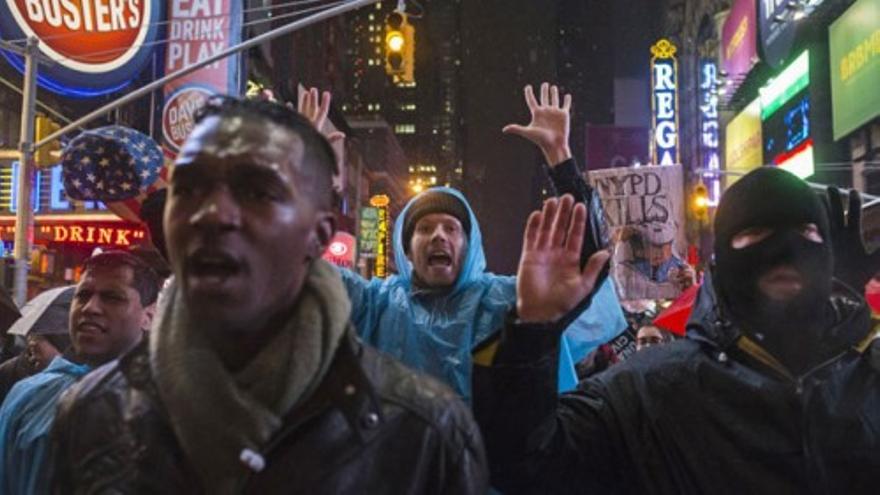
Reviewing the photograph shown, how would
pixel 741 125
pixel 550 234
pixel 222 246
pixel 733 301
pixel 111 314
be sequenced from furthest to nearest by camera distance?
pixel 741 125 → pixel 111 314 → pixel 733 301 → pixel 550 234 → pixel 222 246

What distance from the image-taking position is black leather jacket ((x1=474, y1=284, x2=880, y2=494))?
2.58 m

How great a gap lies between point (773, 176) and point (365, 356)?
165cm

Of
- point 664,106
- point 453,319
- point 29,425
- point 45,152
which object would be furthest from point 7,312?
point 664,106

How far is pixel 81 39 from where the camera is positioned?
16.1 m

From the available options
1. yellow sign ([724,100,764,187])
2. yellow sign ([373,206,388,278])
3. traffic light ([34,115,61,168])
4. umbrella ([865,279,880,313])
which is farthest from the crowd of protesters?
yellow sign ([373,206,388,278])

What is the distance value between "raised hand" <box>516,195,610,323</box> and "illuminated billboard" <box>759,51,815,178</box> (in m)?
23.8

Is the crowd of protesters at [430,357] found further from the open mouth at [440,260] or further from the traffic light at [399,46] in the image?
the traffic light at [399,46]

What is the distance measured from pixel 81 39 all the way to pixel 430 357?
14322 mm

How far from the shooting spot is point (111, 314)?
13.2ft

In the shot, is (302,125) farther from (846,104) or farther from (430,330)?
(846,104)

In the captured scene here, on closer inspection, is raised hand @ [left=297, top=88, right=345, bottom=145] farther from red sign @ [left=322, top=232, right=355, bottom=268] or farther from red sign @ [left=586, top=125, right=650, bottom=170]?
red sign @ [left=586, top=125, right=650, bottom=170]

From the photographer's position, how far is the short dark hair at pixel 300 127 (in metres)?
1.96

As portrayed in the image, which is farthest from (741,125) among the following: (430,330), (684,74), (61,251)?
(430,330)

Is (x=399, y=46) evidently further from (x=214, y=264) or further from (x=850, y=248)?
(x=214, y=264)
